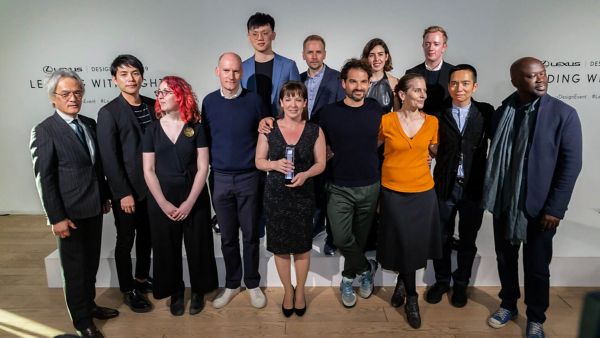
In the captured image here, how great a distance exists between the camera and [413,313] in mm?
2504

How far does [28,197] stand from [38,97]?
1186mm

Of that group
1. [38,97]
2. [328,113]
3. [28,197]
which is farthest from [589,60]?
[28,197]

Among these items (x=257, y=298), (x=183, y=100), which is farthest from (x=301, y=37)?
(x=257, y=298)

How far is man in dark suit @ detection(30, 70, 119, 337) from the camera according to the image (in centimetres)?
208

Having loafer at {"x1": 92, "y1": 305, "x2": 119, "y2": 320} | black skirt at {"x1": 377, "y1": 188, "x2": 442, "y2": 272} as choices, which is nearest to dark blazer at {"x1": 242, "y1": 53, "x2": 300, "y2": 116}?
black skirt at {"x1": 377, "y1": 188, "x2": 442, "y2": 272}

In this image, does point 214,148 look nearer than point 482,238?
Yes

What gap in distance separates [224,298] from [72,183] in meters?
1.21

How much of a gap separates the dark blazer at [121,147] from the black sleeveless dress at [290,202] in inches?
30.7

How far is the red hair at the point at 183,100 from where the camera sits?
2.29m

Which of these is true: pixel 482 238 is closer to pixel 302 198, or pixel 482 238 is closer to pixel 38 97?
pixel 302 198

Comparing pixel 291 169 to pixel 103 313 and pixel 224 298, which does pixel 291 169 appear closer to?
pixel 224 298

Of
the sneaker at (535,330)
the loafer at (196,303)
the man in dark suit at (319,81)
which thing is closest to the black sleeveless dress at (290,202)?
the man in dark suit at (319,81)

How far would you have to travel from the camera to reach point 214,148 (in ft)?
8.10

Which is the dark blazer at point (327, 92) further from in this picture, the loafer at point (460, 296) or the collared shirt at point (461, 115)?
the loafer at point (460, 296)
